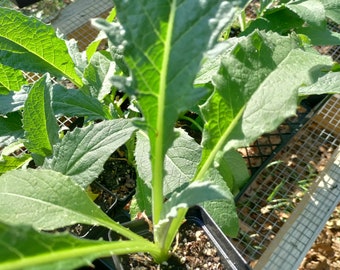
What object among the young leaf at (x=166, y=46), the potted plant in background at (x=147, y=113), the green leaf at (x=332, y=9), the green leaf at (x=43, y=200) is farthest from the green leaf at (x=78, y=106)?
the green leaf at (x=332, y=9)

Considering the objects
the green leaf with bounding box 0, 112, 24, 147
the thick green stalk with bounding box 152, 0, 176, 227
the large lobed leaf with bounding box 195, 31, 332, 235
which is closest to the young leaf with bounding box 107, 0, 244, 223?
the thick green stalk with bounding box 152, 0, 176, 227

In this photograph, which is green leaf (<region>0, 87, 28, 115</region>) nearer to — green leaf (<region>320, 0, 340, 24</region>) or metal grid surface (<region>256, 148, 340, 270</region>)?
metal grid surface (<region>256, 148, 340, 270</region>)

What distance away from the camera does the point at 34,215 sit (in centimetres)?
66

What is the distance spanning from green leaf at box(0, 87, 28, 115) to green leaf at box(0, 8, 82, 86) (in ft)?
0.18

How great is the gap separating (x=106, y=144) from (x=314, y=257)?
2.28 ft

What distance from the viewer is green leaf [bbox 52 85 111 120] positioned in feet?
3.02

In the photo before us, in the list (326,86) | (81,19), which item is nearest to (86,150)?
(326,86)

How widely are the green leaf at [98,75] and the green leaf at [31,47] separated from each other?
5 centimetres

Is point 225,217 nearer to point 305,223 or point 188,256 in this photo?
point 188,256

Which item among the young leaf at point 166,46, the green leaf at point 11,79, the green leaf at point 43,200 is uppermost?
the young leaf at point 166,46

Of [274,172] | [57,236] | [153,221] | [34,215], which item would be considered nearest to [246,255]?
[274,172]

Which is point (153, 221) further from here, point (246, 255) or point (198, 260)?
point (246, 255)

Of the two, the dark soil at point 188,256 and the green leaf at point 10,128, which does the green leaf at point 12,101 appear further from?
the dark soil at point 188,256

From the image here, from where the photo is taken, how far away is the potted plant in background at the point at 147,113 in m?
0.56
